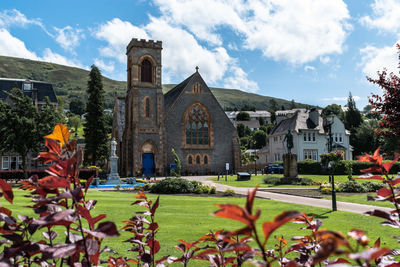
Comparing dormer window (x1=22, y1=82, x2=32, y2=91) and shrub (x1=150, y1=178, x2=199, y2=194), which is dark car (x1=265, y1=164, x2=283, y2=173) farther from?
dormer window (x1=22, y1=82, x2=32, y2=91)

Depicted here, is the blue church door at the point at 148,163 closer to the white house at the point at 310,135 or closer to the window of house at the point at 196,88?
the window of house at the point at 196,88

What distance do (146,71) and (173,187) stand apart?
1151 inches

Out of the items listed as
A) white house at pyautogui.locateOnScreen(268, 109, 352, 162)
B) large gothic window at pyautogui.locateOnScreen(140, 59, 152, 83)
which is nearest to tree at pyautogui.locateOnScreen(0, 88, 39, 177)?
large gothic window at pyautogui.locateOnScreen(140, 59, 152, 83)

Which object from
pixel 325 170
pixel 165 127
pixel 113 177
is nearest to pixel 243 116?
pixel 165 127

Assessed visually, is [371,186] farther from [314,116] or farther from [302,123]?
[314,116]

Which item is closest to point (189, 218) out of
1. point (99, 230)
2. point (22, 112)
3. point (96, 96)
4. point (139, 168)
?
point (99, 230)

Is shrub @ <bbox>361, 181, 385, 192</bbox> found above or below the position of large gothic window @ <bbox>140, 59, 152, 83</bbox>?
below

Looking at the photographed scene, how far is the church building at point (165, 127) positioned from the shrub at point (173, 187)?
2254 centimetres

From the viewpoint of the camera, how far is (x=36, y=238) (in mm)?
8188

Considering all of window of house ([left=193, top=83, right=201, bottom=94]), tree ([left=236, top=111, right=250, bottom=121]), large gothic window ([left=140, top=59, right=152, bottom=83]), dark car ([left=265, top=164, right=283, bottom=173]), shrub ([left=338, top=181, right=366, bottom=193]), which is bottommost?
shrub ([left=338, top=181, right=366, bottom=193])

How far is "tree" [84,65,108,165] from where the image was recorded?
50375 mm

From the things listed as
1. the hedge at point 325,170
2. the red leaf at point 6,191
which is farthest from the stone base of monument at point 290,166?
the red leaf at point 6,191

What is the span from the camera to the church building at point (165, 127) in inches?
1849

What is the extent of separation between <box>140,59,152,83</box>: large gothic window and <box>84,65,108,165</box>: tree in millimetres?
8100
